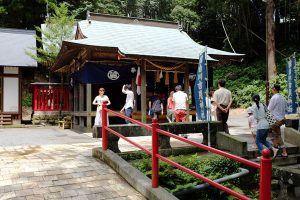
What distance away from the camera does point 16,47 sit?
18719mm

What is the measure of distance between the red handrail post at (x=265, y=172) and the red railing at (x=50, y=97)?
50.2 ft

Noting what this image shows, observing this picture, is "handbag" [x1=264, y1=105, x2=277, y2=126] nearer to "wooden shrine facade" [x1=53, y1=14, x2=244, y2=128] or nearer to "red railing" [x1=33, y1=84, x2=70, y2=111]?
"wooden shrine facade" [x1=53, y1=14, x2=244, y2=128]

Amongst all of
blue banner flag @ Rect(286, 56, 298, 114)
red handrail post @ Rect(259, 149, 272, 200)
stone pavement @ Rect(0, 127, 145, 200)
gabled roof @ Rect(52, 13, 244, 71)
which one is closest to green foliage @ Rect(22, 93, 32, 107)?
gabled roof @ Rect(52, 13, 244, 71)

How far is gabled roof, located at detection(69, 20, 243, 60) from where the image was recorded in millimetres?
12086

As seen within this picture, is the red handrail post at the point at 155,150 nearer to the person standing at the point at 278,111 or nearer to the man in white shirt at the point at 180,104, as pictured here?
the person standing at the point at 278,111

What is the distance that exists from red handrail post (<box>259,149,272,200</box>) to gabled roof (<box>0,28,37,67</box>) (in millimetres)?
16112

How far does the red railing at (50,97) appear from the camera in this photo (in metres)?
16.4

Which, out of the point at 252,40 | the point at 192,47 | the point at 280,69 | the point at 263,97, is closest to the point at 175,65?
the point at 192,47

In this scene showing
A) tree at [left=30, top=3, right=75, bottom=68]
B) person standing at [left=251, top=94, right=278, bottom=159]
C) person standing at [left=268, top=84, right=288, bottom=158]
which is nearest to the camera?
person standing at [left=251, top=94, right=278, bottom=159]

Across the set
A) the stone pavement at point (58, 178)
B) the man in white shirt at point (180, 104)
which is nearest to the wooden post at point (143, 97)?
the man in white shirt at point (180, 104)

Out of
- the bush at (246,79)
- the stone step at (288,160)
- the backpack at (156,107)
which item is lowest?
the stone step at (288,160)

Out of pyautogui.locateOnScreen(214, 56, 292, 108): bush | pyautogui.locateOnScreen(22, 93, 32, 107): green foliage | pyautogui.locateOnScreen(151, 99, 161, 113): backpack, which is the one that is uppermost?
pyautogui.locateOnScreen(214, 56, 292, 108): bush

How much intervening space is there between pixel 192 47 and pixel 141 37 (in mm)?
2525

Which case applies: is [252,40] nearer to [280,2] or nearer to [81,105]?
[280,2]
